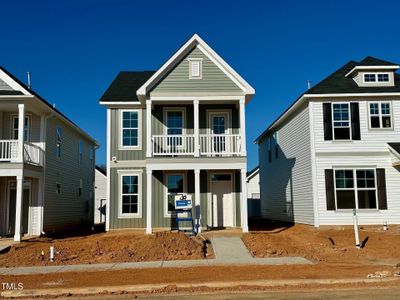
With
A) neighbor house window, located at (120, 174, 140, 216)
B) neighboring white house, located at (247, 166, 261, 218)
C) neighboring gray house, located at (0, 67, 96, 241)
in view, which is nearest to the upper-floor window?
neighbor house window, located at (120, 174, 140, 216)

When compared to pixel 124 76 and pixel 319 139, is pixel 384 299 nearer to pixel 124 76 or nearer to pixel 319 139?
pixel 319 139

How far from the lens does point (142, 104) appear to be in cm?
2003

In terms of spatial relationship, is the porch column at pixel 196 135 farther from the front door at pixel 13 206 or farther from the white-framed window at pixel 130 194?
the front door at pixel 13 206

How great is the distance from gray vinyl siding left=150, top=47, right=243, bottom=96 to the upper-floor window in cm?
667

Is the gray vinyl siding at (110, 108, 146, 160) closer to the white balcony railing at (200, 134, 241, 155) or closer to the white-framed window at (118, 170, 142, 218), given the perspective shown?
the white-framed window at (118, 170, 142, 218)

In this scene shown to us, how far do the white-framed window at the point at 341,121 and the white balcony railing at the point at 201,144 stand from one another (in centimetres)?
474

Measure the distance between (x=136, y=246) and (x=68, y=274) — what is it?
3548 millimetres

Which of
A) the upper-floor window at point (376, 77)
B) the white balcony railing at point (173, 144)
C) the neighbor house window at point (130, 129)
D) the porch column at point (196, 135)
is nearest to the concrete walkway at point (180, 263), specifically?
the porch column at point (196, 135)

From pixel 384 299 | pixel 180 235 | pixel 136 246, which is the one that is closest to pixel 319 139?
pixel 180 235

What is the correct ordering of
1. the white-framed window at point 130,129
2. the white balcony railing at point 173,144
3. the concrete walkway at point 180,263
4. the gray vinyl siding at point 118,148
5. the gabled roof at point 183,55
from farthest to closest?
the white-framed window at point 130,129 < the gray vinyl siding at point 118,148 < the white balcony railing at point 173,144 < the gabled roof at point 183,55 < the concrete walkway at point 180,263

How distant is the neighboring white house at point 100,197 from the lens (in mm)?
35844

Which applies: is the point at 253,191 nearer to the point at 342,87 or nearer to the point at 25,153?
the point at 342,87

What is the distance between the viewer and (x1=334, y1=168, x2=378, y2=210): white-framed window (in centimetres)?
1917

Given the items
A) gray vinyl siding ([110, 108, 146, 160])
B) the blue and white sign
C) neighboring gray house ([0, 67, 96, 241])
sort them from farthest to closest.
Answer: gray vinyl siding ([110, 108, 146, 160]), the blue and white sign, neighboring gray house ([0, 67, 96, 241])
